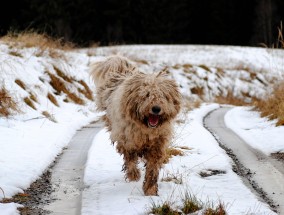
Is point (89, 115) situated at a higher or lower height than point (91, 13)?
lower

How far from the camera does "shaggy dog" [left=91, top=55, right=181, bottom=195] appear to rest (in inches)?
183

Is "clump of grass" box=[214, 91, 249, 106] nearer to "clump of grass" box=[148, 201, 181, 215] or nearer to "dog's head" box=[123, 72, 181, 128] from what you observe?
"dog's head" box=[123, 72, 181, 128]

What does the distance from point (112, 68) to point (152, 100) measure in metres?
2.07

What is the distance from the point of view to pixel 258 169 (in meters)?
5.71

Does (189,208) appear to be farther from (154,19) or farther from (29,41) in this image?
(154,19)

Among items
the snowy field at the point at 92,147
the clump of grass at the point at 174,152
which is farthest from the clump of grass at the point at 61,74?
the clump of grass at the point at 174,152


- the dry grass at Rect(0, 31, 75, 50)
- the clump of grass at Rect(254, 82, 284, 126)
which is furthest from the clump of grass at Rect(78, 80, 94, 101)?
the clump of grass at Rect(254, 82, 284, 126)

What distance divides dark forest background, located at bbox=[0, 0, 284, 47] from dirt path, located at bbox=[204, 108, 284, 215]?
3285cm

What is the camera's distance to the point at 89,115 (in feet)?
36.0

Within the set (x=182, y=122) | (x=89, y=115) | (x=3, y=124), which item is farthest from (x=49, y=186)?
(x=89, y=115)

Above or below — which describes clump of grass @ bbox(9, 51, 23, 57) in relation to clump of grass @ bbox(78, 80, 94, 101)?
above

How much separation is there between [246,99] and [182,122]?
11.2 m

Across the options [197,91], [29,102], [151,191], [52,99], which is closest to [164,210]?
[151,191]

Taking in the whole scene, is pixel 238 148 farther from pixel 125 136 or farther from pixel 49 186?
pixel 49 186
